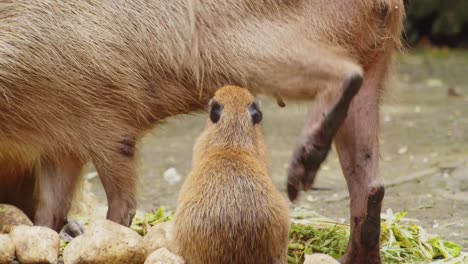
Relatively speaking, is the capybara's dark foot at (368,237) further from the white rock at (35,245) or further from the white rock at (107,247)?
the white rock at (35,245)

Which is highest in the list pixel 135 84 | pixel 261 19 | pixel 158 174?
pixel 261 19

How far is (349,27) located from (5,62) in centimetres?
138

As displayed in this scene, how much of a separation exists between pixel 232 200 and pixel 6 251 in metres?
0.89

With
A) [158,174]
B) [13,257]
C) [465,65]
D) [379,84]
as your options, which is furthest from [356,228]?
[465,65]

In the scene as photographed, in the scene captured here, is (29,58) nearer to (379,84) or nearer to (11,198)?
(11,198)

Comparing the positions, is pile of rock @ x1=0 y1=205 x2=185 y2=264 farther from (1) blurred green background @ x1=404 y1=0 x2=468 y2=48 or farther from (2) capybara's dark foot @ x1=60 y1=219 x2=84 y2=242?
(1) blurred green background @ x1=404 y1=0 x2=468 y2=48

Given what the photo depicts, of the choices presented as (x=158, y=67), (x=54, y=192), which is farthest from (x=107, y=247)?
(x=54, y=192)

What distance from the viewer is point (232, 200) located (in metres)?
3.34

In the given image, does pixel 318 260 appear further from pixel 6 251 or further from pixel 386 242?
pixel 6 251

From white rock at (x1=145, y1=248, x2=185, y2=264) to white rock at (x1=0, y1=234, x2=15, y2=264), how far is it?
554 mm

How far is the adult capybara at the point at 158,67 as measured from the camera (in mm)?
4043

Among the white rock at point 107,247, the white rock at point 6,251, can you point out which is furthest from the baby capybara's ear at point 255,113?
the white rock at point 6,251

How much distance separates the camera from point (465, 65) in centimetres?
1198

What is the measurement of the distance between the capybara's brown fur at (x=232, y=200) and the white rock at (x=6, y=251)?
633 millimetres
